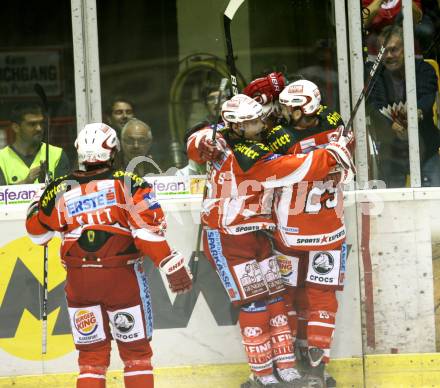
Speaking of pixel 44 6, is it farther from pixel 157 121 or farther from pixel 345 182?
pixel 345 182

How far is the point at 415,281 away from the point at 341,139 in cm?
110

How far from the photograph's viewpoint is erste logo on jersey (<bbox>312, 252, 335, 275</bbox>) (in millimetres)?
6629

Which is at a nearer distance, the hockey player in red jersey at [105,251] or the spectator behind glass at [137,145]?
the hockey player in red jersey at [105,251]

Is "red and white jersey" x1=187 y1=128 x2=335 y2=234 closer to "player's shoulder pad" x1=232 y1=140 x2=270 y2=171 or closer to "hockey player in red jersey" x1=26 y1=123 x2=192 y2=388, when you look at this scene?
"player's shoulder pad" x1=232 y1=140 x2=270 y2=171

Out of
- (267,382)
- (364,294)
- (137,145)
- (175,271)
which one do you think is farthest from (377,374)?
(137,145)

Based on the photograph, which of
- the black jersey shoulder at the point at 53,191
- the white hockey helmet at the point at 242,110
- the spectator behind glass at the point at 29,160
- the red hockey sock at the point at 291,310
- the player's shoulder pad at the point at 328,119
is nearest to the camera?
the black jersey shoulder at the point at 53,191

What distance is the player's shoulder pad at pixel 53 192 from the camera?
5906 mm

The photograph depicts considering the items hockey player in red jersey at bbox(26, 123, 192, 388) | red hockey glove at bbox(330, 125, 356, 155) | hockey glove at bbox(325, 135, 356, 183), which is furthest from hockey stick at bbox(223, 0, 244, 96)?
hockey player in red jersey at bbox(26, 123, 192, 388)

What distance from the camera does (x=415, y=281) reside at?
6.90 meters

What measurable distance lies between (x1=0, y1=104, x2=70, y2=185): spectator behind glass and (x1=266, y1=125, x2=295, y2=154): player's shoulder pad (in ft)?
4.35

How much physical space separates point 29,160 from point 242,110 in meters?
1.46

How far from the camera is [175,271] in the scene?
589 centimetres

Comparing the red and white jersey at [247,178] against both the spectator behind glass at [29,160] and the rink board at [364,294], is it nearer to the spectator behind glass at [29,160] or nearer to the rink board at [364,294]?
the rink board at [364,294]

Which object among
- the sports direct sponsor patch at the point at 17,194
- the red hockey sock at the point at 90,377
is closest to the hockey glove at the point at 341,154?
the red hockey sock at the point at 90,377
